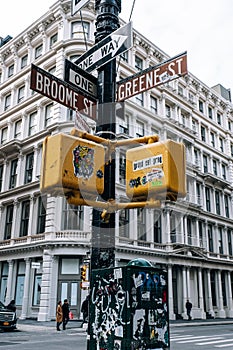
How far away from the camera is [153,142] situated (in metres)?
3.38

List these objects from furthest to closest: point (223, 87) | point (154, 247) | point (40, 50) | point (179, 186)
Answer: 1. point (223, 87)
2. point (40, 50)
3. point (154, 247)
4. point (179, 186)

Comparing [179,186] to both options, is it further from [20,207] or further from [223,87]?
[223,87]

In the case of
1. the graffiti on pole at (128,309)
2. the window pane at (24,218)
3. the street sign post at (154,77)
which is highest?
the window pane at (24,218)

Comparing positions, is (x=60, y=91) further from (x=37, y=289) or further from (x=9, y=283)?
(x=9, y=283)

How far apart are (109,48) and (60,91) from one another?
0.65m

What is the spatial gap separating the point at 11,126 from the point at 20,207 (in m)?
8.25

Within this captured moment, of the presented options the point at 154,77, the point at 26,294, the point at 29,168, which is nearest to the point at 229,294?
the point at 26,294

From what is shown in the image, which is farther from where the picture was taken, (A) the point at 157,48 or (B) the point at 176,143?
(A) the point at 157,48

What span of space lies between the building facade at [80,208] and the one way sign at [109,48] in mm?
18718

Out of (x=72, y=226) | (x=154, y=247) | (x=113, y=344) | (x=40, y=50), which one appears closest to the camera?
(x=113, y=344)

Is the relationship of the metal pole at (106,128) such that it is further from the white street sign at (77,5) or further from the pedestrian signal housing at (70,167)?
the pedestrian signal housing at (70,167)

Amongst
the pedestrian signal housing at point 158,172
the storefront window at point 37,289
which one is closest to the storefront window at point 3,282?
the storefront window at point 37,289

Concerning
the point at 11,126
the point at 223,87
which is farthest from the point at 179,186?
the point at 223,87

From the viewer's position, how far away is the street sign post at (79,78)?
3859 mm
